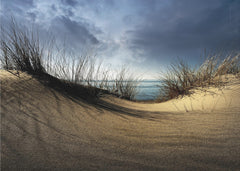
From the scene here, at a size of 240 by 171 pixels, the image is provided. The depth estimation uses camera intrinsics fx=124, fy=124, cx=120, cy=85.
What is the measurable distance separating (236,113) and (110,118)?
1394mm

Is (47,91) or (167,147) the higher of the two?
(47,91)

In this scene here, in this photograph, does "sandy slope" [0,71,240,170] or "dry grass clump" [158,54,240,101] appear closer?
"sandy slope" [0,71,240,170]

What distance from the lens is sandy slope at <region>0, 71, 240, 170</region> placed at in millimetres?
680

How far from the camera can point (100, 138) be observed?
3.02 ft

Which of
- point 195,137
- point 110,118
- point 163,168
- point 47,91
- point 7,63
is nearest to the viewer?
point 163,168

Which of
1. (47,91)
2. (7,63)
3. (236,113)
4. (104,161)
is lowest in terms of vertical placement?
(104,161)

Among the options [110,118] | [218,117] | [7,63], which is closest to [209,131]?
[218,117]

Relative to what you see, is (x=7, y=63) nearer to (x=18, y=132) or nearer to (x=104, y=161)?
(x=18, y=132)

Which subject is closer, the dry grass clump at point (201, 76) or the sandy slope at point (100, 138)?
the sandy slope at point (100, 138)

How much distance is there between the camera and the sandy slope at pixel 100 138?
2.23ft

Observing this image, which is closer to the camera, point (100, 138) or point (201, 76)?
point (100, 138)

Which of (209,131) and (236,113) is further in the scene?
(236,113)

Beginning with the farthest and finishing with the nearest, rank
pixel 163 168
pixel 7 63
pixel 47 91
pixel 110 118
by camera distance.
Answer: pixel 7 63 < pixel 47 91 < pixel 110 118 < pixel 163 168

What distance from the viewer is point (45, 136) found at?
2.83ft
